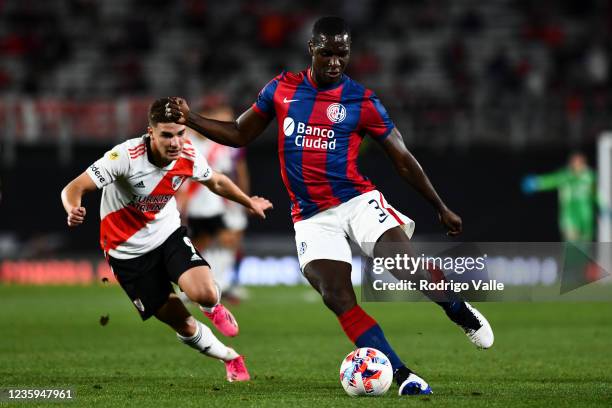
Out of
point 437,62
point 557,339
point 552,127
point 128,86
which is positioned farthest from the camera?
point 437,62

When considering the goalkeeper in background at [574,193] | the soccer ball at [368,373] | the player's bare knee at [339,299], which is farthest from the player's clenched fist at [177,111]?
the goalkeeper in background at [574,193]

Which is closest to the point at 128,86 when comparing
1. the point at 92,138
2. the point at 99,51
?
the point at 99,51

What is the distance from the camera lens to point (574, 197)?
1878cm

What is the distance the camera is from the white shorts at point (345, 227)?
6742 mm

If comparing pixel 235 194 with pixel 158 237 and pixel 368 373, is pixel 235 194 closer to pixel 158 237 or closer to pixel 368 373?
pixel 158 237

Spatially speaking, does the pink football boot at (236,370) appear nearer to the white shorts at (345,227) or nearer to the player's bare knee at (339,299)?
the white shorts at (345,227)

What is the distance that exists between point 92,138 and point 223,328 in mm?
12250

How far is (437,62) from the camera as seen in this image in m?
23.7

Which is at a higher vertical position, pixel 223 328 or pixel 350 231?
pixel 350 231

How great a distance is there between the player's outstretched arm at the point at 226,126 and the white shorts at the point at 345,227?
0.69 meters

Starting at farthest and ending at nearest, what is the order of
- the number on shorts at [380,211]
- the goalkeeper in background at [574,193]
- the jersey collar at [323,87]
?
the goalkeeper in background at [574,193] < the jersey collar at [323,87] < the number on shorts at [380,211]

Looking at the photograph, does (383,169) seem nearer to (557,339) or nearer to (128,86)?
(128,86)

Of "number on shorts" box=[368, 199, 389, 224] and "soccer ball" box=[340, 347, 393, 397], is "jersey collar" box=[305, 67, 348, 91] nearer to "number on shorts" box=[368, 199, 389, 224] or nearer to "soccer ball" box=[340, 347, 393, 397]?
"number on shorts" box=[368, 199, 389, 224]

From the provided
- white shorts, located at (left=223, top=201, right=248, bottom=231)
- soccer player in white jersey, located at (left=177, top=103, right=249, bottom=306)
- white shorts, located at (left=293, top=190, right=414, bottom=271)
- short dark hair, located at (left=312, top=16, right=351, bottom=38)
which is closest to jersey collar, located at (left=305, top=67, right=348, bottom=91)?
short dark hair, located at (left=312, top=16, right=351, bottom=38)
